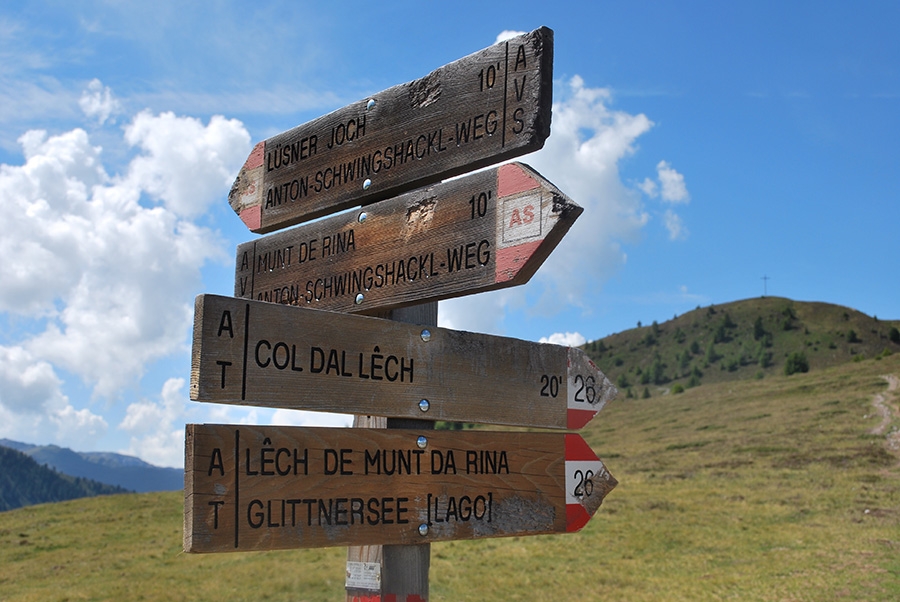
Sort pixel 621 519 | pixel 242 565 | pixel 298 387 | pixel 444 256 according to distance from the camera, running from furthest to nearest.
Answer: pixel 621 519
pixel 242 565
pixel 444 256
pixel 298 387

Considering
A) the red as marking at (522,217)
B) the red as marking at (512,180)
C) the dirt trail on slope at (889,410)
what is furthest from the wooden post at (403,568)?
the dirt trail on slope at (889,410)

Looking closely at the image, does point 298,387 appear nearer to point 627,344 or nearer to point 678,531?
point 678,531

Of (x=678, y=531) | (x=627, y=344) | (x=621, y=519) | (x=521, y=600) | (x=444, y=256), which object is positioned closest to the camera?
(x=444, y=256)

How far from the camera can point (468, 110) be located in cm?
338

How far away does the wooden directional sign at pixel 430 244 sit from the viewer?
3.04 m

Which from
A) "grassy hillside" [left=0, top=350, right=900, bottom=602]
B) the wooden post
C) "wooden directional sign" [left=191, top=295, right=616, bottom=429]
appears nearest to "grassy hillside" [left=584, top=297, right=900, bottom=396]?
"grassy hillside" [left=0, top=350, right=900, bottom=602]

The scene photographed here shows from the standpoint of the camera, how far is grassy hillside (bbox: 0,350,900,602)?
16.4m

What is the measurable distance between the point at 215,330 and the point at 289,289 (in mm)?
1343

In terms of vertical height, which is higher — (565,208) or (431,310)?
(565,208)

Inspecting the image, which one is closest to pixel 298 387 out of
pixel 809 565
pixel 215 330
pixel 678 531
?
pixel 215 330

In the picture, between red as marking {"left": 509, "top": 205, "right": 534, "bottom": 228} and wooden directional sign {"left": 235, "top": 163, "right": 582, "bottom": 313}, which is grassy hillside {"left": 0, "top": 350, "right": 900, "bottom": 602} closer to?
wooden directional sign {"left": 235, "top": 163, "right": 582, "bottom": 313}

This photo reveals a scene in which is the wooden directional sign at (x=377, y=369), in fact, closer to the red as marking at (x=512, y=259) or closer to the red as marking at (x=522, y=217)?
the red as marking at (x=512, y=259)

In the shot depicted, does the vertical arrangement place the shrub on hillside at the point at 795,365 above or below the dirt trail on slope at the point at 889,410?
above

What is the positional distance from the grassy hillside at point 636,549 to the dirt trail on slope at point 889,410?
2.69 ft
